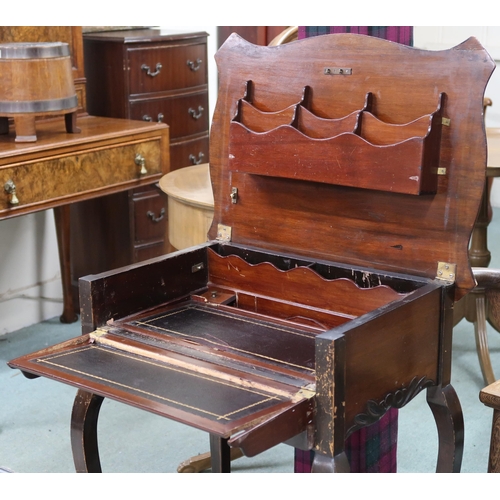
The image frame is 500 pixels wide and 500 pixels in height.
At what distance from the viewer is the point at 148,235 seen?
13.2ft

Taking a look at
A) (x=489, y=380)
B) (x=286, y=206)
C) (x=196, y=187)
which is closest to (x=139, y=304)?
(x=286, y=206)

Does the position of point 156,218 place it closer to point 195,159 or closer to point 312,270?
point 195,159

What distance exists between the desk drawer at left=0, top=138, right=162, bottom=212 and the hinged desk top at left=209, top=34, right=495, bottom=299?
1.22 m

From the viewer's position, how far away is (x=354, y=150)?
162 cm

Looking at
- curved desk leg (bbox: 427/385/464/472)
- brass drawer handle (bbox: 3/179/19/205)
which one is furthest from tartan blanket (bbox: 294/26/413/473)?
brass drawer handle (bbox: 3/179/19/205)

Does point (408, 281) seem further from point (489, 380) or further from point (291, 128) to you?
point (489, 380)

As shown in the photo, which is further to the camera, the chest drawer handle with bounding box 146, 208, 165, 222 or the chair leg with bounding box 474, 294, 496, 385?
the chest drawer handle with bounding box 146, 208, 165, 222

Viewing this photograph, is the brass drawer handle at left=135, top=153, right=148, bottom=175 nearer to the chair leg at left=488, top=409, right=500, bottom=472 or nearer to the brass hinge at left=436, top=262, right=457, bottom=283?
the brass hinge at left=436, top=262, right=457, bottom=283

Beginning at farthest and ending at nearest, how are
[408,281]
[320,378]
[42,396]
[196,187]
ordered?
[42,396], [196,187], [408,281], [320,378]

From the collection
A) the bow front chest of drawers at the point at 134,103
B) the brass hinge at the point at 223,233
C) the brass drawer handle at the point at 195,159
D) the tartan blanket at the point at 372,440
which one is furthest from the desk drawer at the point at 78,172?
the tartan blanket at the point at 372,440

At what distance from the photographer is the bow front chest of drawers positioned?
3.93 meters

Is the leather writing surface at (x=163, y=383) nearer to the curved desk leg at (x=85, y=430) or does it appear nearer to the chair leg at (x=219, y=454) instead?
the curved desk leg at (x=85, y=430)

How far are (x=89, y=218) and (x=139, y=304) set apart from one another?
2.38 m

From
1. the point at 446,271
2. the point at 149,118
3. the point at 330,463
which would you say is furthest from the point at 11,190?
the point at 330,463
